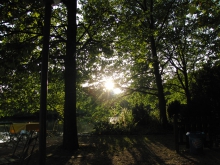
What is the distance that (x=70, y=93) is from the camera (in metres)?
9.22

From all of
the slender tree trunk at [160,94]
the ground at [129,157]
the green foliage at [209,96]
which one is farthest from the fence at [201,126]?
the slender tree trunk at [160,94]

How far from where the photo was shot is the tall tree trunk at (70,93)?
29.5 ft

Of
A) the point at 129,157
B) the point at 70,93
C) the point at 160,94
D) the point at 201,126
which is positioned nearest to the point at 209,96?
the point at 201,126

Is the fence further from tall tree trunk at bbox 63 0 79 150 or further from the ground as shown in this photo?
tall tree trunk at bbox 63 0 79 150

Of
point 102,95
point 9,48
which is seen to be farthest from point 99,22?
point 102,95

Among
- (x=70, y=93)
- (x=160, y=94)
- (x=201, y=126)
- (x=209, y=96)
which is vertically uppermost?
(x=160, y=94)

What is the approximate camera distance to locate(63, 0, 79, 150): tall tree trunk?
8.98 meters

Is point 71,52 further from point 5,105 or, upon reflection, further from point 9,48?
point 5,105

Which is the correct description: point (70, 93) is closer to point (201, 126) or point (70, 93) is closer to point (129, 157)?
point (129, 157)

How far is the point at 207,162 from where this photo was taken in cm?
689

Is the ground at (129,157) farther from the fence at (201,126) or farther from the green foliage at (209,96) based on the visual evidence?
the green foliage at (209,96)

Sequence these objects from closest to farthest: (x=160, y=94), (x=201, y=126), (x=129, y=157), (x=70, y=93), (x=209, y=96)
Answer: (x=129, y=157), (x=70, y=93), (x=201, y=126), (x=209, y=96), (x=160, y=94)

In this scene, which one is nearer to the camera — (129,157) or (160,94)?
(129,157)

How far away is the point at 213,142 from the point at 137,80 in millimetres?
11791
